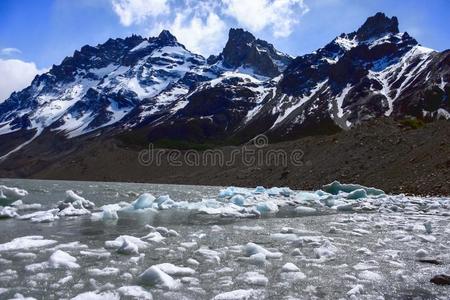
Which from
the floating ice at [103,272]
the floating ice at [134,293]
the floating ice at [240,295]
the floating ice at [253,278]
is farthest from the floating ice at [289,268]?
the floating ice at [103,272]

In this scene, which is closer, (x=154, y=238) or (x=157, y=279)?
(x=157, y=279)

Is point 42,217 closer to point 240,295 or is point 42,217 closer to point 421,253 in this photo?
point 240,295

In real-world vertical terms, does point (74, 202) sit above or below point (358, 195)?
above

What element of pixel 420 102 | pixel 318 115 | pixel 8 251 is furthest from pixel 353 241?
pixel 318 115

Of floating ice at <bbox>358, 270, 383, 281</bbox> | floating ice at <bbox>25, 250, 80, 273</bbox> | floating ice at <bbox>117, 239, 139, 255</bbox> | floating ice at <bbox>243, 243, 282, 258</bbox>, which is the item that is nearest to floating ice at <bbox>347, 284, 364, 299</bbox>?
floating ice at <bbox>358, 270, 383, 281</bbox>

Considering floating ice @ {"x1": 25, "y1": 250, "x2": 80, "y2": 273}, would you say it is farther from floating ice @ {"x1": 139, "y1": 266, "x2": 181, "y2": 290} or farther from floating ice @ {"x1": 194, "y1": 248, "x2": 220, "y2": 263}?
floating ice @ {"x1": 194, "y1": 248, "x2": 220, "y2": 263}

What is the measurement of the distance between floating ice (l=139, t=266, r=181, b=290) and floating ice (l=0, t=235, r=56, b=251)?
→ 159 inches

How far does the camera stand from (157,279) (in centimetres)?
710

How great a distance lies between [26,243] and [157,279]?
4.66 m

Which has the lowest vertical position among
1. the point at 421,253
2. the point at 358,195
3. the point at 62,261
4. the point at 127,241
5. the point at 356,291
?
the point at 356,291

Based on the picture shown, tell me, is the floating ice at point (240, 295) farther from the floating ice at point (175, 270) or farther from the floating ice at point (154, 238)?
the floating ice at point (154, 238)

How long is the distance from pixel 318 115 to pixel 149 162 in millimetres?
75552

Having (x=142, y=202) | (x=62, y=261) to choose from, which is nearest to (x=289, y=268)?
(x=62, y=261)

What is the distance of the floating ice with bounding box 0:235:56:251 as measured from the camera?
961 centimetres
